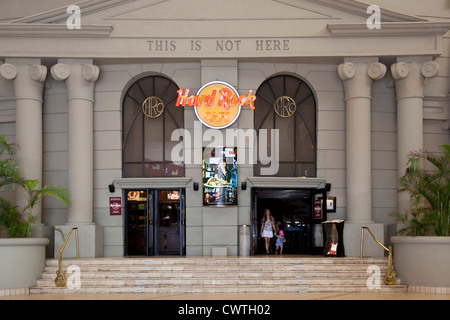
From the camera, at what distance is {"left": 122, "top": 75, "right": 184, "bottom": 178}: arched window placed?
25422mm

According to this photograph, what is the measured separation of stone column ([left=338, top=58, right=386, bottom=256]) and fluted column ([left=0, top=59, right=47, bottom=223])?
425 inches

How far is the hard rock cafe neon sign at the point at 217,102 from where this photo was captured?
2433 cm

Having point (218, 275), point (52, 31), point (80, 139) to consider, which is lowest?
point (218, 275)

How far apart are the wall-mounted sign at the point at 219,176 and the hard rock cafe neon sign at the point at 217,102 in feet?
3.16

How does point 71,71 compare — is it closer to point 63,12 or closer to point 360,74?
point 63,12

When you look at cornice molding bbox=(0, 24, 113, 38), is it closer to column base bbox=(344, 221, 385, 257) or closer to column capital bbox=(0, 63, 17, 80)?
column capital bbox=(0, 63, 17, 80)

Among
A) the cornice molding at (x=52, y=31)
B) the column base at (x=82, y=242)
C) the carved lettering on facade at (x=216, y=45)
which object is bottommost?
the column base at (x=82, y=242)

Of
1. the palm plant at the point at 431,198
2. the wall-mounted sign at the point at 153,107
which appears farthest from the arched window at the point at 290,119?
the palm plant at the point at 431,198

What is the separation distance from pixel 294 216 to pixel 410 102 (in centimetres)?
648

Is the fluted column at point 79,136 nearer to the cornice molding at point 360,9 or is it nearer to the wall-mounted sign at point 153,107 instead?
the wall-mounted sign at point 153,107

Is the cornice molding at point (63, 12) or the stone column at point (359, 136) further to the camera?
the stone column at point (359, 136)

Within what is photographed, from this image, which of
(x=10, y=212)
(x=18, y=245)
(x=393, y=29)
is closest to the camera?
(x=18, y=245)

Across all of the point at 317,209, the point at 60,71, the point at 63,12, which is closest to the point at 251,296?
the point at 317,209

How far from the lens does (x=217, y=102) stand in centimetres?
2448
